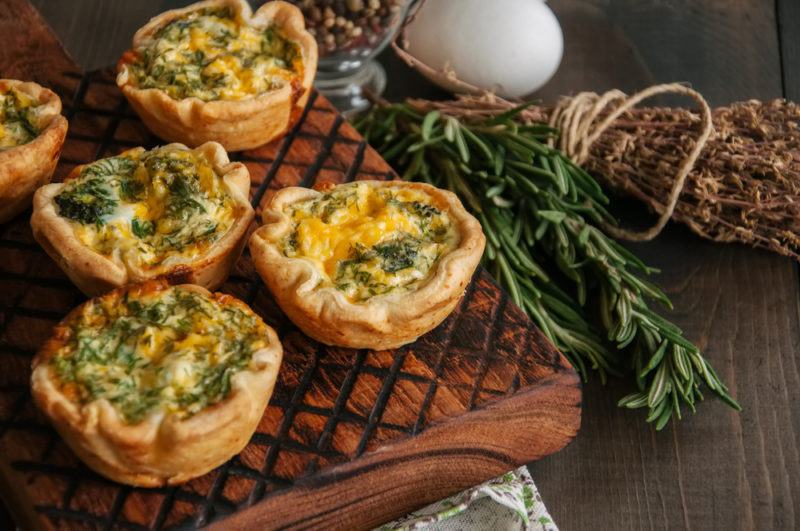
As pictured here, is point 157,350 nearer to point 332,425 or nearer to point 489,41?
point 332,425

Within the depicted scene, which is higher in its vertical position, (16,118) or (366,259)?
(366,259)

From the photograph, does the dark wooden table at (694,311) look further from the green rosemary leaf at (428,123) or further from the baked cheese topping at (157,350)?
the baked cheese topping at (157,350)

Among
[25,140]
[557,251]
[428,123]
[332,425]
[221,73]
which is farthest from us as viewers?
[428,123]

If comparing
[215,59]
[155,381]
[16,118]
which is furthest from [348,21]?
[155,381]

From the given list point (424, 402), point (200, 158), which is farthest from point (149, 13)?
point (424, 402)

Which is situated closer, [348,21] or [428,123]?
[428,123]

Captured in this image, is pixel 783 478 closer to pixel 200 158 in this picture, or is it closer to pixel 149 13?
pixel 200 158

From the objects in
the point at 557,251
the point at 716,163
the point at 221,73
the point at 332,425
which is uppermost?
the point at 716,163
